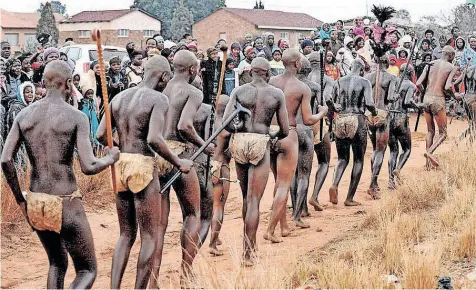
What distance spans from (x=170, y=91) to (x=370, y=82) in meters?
5.09

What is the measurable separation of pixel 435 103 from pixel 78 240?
9048 millimetres

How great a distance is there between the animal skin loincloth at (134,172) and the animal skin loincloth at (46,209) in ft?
2.24

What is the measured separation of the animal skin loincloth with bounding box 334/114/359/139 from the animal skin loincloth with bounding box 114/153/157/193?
5.09 metres

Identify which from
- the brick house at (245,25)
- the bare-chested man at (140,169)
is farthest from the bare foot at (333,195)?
the brick house at (245,25)

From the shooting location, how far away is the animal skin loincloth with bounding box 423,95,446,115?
13672 millimetres

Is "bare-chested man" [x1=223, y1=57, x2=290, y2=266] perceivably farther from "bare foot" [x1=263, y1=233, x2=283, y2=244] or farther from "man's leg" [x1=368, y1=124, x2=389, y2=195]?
"man's leg" [x1=368, y1=124, x2=389, y2=195]

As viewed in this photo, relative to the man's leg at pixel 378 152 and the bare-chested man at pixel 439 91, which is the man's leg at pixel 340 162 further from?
the bare-chested man at pixel 439 91

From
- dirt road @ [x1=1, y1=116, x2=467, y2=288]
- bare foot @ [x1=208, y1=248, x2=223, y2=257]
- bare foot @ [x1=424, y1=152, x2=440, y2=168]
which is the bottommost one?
dirt road @ [x1=1, y1=116, x2=467, y2=288]

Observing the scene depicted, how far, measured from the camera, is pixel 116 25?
52.3 m

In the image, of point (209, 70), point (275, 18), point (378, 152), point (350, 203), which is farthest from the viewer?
point (275, 18)

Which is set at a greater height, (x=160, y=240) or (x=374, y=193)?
(x=160, y=240)

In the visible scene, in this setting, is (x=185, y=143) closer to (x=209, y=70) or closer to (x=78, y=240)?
(x=78, y=240)

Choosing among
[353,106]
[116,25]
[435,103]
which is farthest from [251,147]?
[116,25]

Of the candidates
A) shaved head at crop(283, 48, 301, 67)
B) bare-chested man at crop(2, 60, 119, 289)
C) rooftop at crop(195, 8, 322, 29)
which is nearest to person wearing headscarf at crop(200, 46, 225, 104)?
shaved head at crop(283, 48, 301, 67)
